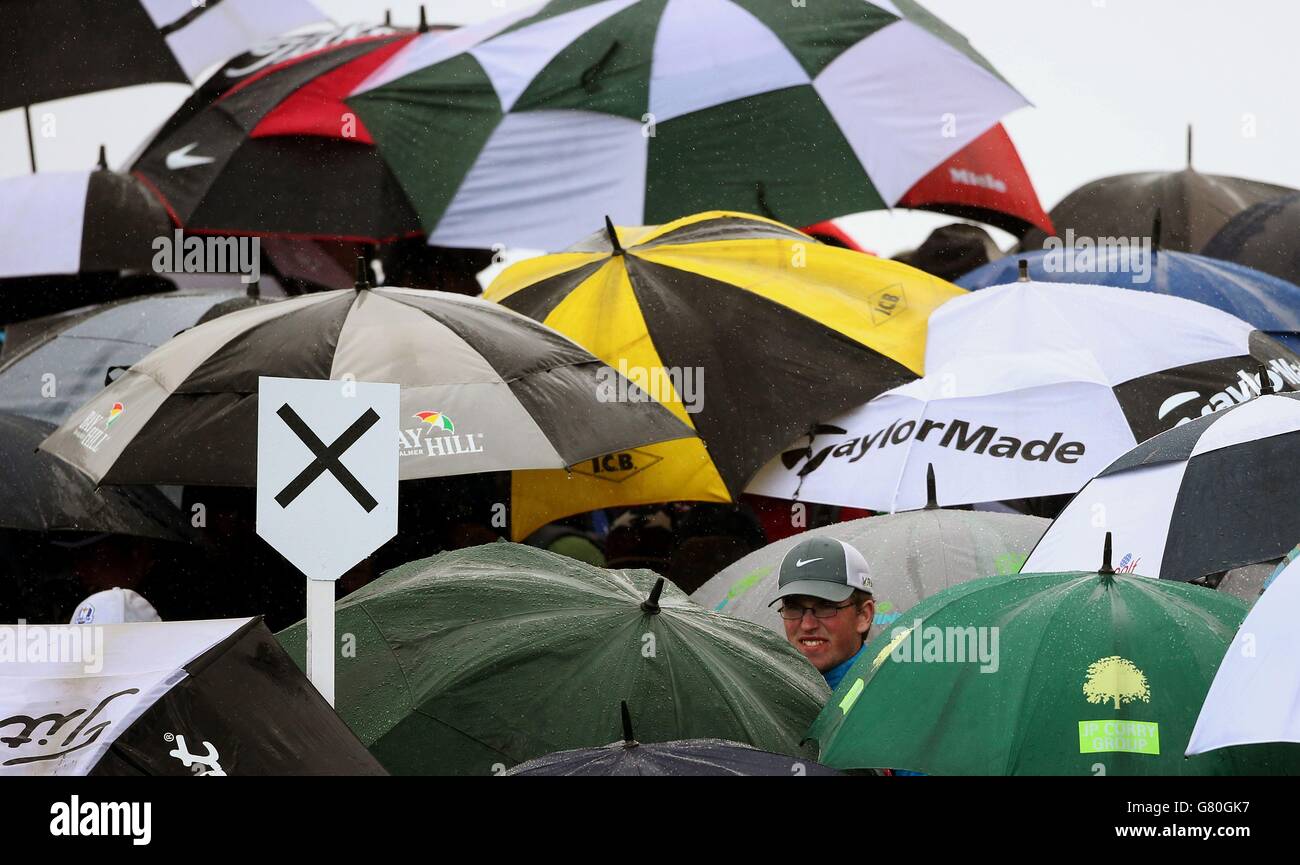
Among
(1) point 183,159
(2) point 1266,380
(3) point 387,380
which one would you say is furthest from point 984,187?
(3) point 387,380

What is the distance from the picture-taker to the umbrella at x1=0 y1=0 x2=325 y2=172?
1262 centimetres

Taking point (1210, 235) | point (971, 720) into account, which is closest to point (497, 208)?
point (1210, 235)

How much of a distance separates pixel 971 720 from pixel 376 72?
7.73 meters

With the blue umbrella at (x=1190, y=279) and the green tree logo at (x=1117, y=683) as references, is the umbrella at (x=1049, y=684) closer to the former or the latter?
the green tree logo at (x=1117, y=683)

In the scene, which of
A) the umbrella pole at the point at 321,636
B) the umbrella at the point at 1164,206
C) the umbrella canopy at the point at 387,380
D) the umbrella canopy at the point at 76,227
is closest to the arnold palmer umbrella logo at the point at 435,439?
the umbrella canopy at the point at 387,380

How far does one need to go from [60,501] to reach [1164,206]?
7616 mm

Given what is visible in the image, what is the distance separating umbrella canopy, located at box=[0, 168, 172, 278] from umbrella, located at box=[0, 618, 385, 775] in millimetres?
6887

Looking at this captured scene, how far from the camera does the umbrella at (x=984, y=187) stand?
40.4 feet

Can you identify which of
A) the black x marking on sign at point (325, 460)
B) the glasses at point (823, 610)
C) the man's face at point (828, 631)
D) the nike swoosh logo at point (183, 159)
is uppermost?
the nike swoosh logo at point (183, 159)

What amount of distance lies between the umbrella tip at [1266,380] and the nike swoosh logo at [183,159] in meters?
5.82

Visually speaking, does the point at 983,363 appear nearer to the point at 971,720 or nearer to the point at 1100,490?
the point at 1100,490

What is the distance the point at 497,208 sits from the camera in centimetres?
1180

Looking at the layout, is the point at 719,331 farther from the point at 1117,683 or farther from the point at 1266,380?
the point at 1117,683

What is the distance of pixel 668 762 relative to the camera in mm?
5270
